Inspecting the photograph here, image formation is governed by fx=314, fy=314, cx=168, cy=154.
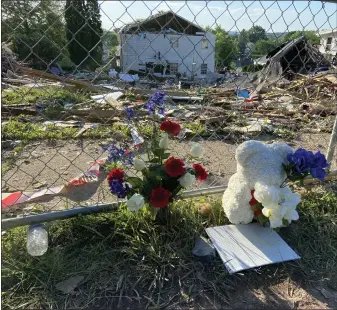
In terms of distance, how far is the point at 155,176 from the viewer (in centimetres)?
159

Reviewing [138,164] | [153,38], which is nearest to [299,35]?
[153,38]

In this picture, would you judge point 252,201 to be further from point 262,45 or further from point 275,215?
point 262,45

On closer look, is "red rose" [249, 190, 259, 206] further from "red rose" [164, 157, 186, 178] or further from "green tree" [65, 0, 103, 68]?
"green tree" [65, 0, 103, 68]

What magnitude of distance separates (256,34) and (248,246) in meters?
1.25

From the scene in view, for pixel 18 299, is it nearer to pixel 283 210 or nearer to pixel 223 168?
pixel 283 210

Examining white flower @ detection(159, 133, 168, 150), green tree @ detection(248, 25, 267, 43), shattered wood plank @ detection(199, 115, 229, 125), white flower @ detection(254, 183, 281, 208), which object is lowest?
shattered wood plank @ detection(199, 115, 229, 125)

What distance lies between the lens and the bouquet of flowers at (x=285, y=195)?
1490mm

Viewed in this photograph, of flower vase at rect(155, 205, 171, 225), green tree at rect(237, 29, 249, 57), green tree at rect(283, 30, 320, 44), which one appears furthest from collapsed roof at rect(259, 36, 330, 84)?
flower vase at rect(155, 205, 171, 225)

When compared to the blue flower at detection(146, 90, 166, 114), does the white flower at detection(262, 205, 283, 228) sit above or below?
below

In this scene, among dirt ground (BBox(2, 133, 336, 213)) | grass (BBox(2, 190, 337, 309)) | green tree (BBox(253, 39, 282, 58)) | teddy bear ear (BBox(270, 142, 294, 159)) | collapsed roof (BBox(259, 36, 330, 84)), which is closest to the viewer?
grass (BBox(2, 190, 337, 309))

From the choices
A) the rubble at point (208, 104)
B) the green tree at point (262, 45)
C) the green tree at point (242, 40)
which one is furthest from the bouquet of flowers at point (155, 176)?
the rubble at point (208, 104)

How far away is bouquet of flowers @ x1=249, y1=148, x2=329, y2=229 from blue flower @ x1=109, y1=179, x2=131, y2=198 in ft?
2.11

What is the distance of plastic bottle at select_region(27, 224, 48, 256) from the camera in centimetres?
148

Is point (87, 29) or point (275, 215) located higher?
point (87, 29)
